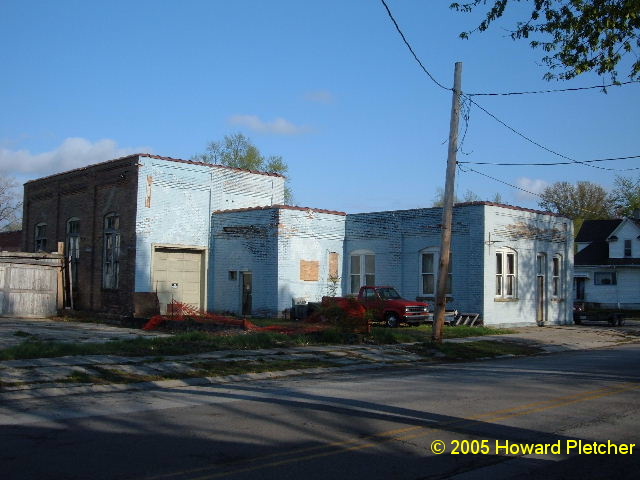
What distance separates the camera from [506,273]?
95.1 ft

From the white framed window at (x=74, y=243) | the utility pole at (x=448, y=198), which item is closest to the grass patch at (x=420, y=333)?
the utility pole at (x=448, y=198)

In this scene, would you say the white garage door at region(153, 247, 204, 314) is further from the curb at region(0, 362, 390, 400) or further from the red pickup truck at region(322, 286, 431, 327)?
the curb at region(0, 362, 390, 400)

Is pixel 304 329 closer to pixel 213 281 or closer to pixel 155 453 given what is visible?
pixel 213 281

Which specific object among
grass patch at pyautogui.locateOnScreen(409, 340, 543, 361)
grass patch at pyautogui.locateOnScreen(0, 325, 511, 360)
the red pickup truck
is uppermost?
the red pickup truck

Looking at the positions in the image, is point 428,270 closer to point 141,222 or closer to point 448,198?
point 448,198

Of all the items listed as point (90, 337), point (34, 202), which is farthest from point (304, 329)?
point (34, 202)

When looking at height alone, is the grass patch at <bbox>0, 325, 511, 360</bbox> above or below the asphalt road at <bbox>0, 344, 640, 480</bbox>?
above

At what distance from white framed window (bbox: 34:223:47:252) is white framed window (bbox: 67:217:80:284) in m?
2.89

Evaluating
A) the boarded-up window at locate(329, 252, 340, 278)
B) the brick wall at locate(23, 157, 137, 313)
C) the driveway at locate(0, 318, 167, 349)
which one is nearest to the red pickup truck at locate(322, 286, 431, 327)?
the boarded-up window at locate(329, 252, 340, 278)

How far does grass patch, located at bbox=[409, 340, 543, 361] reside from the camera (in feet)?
63.9

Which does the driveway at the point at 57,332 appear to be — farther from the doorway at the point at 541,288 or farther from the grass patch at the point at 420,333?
the doorway at the point at 541,288

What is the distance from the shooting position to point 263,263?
1147 inches

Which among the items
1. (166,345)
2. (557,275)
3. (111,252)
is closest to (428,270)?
(557,275)

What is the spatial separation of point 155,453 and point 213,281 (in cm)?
2440
